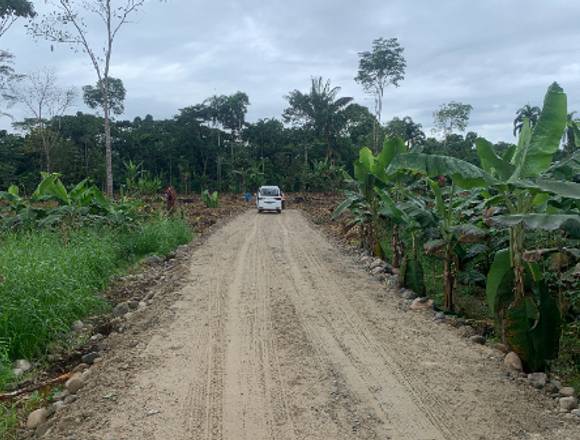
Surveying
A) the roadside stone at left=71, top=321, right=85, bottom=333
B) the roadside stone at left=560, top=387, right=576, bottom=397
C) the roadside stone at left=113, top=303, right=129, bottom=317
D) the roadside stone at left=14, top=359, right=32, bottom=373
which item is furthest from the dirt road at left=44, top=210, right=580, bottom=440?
the roadside stone at left=14, top=359, right=32, bottom=373

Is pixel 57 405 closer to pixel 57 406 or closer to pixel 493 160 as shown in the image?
pixel 57 406

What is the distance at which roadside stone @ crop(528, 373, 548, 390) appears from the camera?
4.45 meters

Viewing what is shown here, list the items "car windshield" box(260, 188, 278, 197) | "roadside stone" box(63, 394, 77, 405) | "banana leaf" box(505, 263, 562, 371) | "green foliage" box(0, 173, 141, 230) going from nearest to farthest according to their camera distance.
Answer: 1. "roadside stone" box(63, 394, 77, 405)
2. "banana leaf" box(505, 263, 562, 371)
3. "green foliage" box(0, 173, 141, 230)
4. "car windshield" box(260, 188, 278, 197)

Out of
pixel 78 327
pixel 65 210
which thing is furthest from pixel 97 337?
pixel 65 210

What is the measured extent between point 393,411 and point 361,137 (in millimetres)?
42653

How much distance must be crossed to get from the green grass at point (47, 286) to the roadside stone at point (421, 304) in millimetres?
4462

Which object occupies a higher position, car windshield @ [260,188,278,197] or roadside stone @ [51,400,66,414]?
car windshield @ [260,188,278,197]

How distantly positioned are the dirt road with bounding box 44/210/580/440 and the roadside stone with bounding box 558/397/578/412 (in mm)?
119

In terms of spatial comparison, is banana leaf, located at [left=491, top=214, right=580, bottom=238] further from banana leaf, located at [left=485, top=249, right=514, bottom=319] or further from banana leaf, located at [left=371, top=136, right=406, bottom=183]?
banana leaf, located at [left=371, top=136, right=406, bottom=183]

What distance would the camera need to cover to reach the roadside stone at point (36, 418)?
3.93 m

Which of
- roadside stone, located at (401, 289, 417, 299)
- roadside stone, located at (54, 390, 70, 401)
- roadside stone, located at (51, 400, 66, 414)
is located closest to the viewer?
roadside stone, located at (51, 400, 66, 414)

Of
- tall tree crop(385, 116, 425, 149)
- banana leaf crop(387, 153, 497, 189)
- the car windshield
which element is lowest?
the car windshield

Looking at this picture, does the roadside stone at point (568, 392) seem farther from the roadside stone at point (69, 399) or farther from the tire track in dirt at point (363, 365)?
the roadside stone at point (69, 399)

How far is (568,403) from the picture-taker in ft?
13.3
